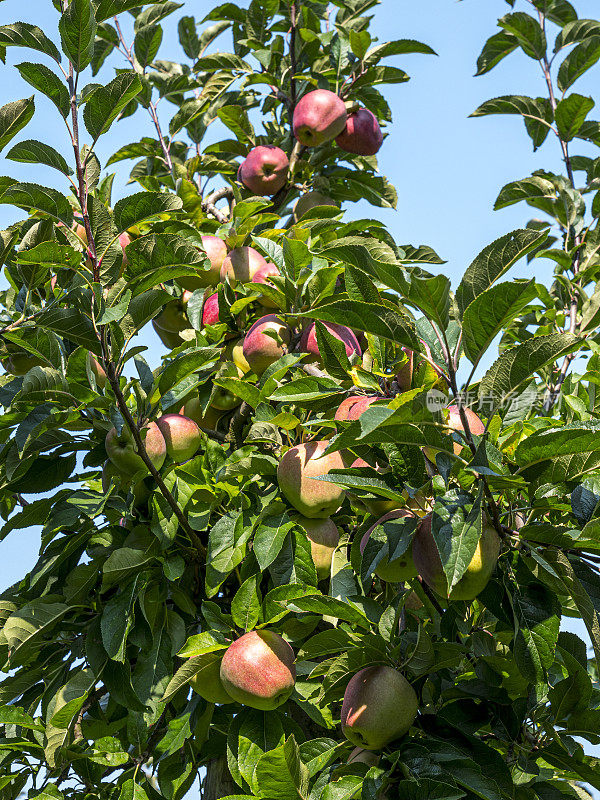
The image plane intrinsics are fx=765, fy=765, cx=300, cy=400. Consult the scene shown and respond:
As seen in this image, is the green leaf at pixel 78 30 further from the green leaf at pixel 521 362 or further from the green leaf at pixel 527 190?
the green leaf at pixel 527 190

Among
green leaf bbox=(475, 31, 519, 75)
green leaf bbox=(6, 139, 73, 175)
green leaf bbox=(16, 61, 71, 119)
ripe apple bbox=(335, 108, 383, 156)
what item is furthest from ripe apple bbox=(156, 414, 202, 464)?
green leaf bbox=(475, 31, 519, 75)

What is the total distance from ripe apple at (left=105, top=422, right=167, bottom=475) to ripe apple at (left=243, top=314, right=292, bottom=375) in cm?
40

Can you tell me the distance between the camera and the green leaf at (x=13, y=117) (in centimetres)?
170

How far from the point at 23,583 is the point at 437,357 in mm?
1541

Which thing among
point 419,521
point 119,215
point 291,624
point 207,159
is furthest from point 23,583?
point 207,159

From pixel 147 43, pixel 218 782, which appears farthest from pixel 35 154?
pixel 147 43

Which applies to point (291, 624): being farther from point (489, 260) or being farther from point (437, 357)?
point (489, 260)

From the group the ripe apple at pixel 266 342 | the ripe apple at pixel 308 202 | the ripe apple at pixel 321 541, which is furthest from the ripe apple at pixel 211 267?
the ripe apple at pixel 321 541

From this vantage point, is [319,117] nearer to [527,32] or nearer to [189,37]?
[527,32]

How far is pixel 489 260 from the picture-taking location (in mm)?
1381

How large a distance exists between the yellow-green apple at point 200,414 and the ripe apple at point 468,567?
113 centimetres

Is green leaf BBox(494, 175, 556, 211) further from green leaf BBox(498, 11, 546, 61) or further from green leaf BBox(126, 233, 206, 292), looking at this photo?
green leaf BBox(126, 233, 206, 292)

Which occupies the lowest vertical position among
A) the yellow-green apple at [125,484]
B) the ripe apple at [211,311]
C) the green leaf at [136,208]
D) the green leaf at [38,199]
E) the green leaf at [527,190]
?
the yellow-green apple at [125,484]

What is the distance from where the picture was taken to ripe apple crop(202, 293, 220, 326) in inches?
105
